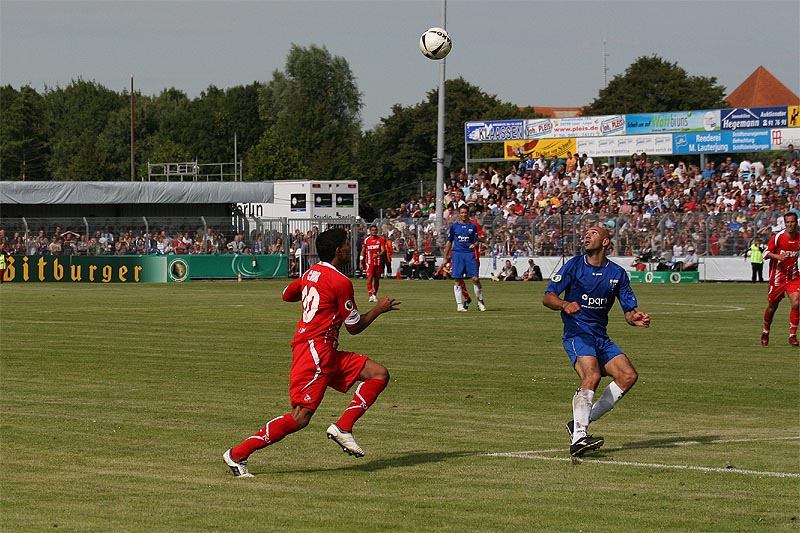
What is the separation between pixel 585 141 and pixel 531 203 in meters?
8.53

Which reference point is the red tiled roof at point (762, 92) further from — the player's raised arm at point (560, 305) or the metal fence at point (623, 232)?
the player's raised arm at point (560, 305)

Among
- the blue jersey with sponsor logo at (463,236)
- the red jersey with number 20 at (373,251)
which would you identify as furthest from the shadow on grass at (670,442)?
the red jersey with number 20 at (373,251)

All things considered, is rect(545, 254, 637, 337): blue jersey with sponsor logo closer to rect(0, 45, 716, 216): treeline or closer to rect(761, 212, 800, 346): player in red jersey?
rect(761, 212, 800, 346): player in red jersey

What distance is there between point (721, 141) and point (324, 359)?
55.3m

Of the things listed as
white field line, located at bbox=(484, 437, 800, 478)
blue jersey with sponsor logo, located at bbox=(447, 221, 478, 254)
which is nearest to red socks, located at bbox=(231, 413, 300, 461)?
white field line, located at bbox=(484, 437, 800, 478)

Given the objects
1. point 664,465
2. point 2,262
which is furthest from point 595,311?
point 2,262

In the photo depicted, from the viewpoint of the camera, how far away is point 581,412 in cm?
1041

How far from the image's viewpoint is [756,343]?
21.5m

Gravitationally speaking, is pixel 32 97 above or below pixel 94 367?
above

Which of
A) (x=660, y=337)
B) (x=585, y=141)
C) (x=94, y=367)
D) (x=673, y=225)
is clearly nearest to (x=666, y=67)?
(x=585, y=141)

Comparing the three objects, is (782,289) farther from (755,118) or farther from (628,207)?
(755,118)

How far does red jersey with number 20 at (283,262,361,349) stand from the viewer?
9.67 meters

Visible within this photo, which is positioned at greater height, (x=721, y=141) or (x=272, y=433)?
(x=721, y=141)

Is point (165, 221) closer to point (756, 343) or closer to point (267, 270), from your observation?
point (267, 270)
